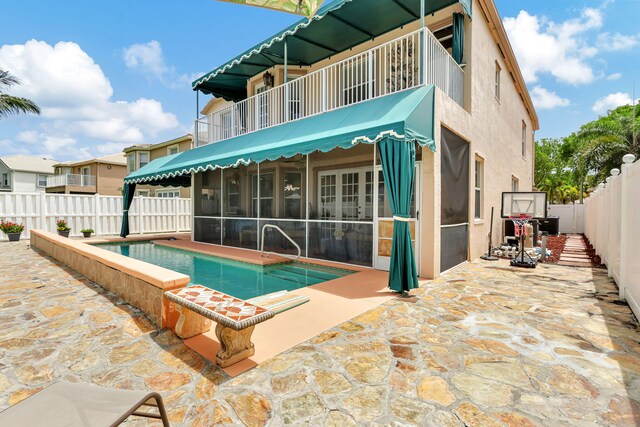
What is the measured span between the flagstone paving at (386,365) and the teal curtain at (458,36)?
6.45 m

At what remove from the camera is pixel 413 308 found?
16.0 ft

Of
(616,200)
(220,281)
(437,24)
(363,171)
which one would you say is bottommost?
(220,281)

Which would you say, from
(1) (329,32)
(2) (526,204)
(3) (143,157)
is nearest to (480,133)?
(2) (526,204)

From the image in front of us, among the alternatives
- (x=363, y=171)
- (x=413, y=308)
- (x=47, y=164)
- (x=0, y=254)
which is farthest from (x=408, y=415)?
(x=47, y=164)

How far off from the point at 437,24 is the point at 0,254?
1529 cm

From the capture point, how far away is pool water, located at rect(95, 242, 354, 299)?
6.64 m

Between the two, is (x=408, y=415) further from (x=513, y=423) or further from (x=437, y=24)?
(x=437, y=24)

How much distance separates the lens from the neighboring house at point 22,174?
3800 centimetres

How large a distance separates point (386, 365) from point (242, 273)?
5.52 metres

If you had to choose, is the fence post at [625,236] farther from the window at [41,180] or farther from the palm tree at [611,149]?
the window at [41,180]

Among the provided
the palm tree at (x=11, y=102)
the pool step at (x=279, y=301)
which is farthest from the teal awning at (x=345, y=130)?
the palm tree at (x=11, y=102)

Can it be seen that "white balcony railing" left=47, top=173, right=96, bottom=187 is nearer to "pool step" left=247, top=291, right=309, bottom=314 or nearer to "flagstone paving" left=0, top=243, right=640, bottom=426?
"flagstone paving" left=0, top=243, right=640, bottom=426

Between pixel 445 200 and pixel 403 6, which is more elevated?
pixel 403 6

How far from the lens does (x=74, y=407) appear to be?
1598 millimetres
